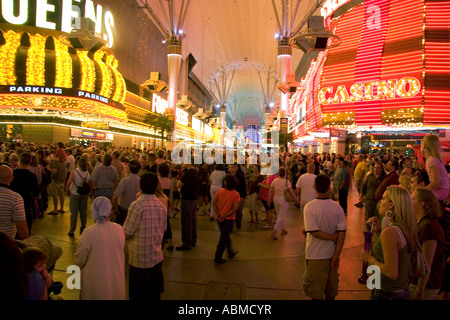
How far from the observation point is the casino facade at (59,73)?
54.3 feet

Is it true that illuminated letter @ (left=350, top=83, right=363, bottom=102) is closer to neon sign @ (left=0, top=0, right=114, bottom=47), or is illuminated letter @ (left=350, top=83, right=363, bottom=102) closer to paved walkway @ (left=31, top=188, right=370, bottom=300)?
paved walkway @ (left=31, top=188, right=370, bottom=300)

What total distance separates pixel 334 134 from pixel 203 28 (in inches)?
1072

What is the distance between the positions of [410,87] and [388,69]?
5.05ft

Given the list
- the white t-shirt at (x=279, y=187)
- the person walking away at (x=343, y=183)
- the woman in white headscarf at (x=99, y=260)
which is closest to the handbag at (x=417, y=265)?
the woman in white headscarf at (x=99, y=260)

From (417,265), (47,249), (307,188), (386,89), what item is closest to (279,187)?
(307,188)

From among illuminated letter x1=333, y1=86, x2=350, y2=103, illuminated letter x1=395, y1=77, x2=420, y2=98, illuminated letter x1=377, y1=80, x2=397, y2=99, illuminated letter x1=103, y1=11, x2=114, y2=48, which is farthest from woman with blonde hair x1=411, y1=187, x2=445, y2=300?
illuminated letter x1=103, y1=11, x2=114, y2=48

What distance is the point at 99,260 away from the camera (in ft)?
9.48

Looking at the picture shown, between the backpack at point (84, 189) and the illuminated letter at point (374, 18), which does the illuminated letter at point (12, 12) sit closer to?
the backpack at point (84, 189)

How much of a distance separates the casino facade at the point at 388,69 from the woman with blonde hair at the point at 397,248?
13.5 m

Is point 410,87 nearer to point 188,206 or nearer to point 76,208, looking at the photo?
point 188,206

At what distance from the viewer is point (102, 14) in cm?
2280

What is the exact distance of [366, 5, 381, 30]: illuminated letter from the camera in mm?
16016

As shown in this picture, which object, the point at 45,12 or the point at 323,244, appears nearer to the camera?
the point at 323,244
